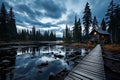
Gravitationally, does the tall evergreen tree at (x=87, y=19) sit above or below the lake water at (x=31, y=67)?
above

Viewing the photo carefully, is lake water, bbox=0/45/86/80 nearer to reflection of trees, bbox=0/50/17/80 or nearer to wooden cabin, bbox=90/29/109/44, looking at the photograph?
reflection of trees, bbox=0/50/17/80

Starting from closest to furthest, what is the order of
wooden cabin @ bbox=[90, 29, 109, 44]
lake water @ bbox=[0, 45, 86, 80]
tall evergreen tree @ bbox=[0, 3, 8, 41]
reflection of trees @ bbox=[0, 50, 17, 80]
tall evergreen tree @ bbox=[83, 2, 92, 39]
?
reflection of trees @ bbox=[0, 50, 17, 80] < lake water @ bbox=[0, 45, 86, 80] < wooden cabin @ bbox=[90, 29, 109, 44] < tall evergreen tree @ bbox=[83, 2, 92, 39] < tall evergreen tree @ bbox=[0, 3, 8, 41]

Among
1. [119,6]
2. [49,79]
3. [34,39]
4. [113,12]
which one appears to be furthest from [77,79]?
[34,39]

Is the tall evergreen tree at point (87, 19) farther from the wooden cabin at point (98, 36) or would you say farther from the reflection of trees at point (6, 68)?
the reflection of trees at point (6, 68)

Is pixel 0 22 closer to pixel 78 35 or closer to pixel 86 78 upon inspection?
pixel 78 35

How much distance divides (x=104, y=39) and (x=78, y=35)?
645 inches

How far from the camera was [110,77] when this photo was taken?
9.03 metres

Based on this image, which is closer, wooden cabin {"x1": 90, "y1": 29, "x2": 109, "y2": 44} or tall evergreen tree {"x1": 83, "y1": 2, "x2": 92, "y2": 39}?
wooden cabin {"x1": 90, "y1": 29, "x2": 109, "y2": 44}

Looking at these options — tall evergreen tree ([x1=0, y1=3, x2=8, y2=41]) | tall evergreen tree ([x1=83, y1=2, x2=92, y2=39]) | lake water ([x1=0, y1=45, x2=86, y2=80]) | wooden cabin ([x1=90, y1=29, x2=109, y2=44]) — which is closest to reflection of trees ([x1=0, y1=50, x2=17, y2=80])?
lake water ([x1=0, y1=45, x2=86, y2=80])

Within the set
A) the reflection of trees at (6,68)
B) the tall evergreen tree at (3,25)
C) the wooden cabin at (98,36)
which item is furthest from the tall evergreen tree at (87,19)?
the tall evergreen tree at (3,25)

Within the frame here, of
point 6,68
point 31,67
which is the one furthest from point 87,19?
point 6,68

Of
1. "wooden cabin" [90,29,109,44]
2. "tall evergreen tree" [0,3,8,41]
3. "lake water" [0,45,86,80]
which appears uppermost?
"tall evergreen tree" [0,3,8,41]

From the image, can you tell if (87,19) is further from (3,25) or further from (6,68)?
(3,25)

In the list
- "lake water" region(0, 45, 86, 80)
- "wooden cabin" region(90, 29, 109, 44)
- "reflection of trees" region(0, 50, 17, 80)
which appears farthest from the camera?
"wooden cabin" region(90, 29, 109, 44)
